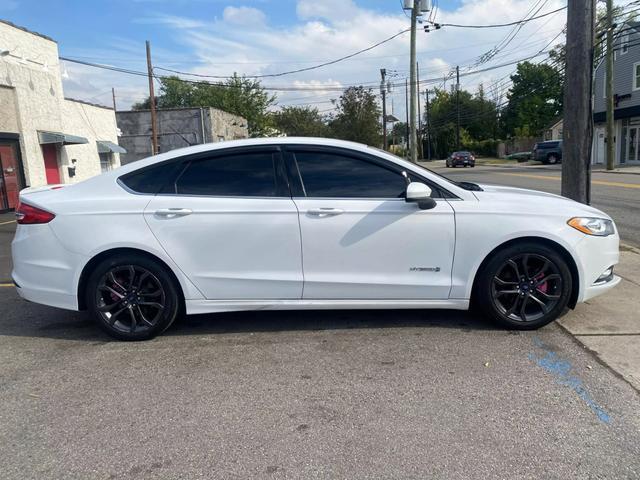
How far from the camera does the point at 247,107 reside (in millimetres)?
49406

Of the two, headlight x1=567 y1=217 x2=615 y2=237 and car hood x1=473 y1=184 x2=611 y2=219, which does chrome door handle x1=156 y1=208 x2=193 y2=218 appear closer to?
car hood x1=473 y1=184 x2=611 y2=219

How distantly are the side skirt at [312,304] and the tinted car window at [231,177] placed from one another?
2.91 ft

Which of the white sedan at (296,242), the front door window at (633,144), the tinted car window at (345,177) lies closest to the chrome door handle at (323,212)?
the white sedan at (296,242)

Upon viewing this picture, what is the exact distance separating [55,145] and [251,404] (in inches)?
716

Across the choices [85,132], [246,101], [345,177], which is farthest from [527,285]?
[246,101]

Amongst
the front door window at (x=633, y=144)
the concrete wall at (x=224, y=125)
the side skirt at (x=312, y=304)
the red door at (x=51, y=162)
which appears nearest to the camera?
the side skirt at (x=312, y=304)

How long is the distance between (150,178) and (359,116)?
173 ft

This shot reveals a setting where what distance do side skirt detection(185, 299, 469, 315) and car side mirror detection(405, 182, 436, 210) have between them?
793 millimetres

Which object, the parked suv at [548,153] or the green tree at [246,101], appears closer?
the parked suv at [548,153]

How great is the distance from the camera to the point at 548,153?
3666 centimetres

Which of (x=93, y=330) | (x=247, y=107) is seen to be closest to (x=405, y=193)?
(x=93, y=330)

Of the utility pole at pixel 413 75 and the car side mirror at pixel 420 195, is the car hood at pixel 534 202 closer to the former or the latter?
the car side mirror at pixel 420 195

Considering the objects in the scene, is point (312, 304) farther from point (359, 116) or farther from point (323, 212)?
point (359, 116)

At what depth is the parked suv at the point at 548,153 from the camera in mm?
36341
